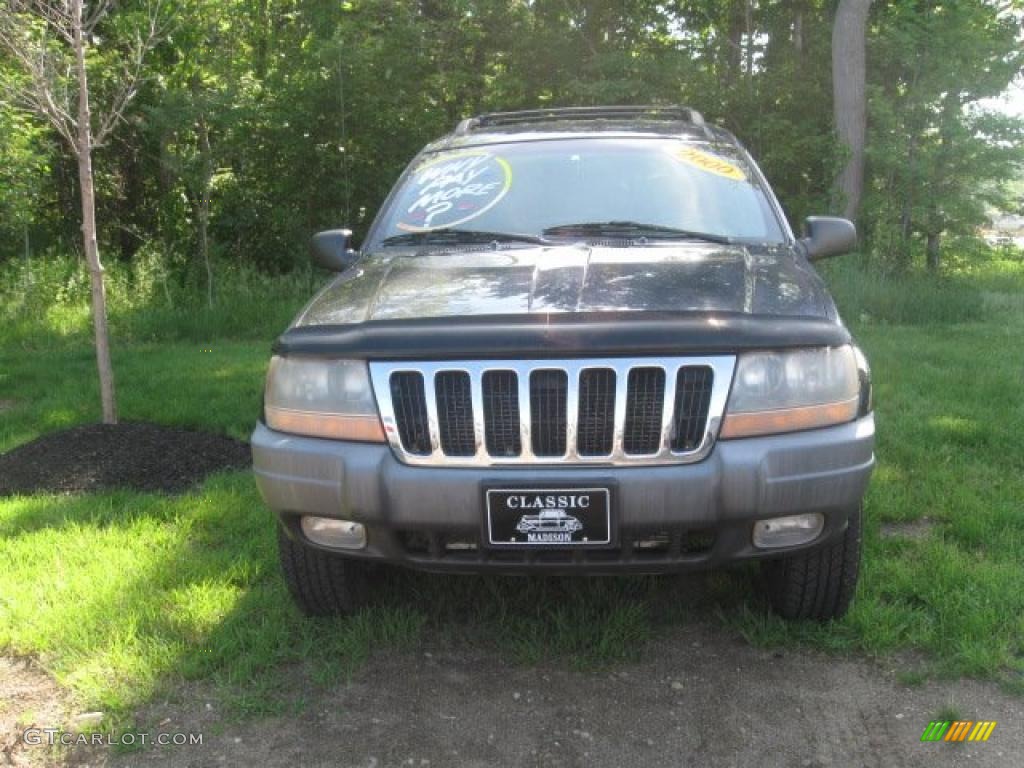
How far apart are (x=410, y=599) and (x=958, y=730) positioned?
1821 mm

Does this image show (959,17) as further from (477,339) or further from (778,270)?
(477,339)

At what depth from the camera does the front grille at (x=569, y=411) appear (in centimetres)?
255

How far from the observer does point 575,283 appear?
2.92m

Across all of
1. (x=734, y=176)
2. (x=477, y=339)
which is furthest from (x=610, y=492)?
(x=734, y=176)

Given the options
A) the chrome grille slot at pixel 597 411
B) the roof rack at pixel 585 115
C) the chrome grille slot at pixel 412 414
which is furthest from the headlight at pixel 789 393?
the roof rack at pixel 585 115

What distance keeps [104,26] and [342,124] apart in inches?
125

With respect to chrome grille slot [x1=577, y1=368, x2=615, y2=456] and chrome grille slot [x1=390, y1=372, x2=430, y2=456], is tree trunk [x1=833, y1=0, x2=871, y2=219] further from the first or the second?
chrome grille slot [x1=390, y1=372, x2=430, y2=456]

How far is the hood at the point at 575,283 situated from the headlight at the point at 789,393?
15 cm

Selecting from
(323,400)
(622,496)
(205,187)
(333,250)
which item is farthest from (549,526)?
(205,187)

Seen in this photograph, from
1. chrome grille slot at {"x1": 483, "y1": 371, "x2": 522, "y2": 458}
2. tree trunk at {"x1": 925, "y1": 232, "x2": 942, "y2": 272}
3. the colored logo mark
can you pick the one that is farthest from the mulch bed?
tree trunk at {"x1": 925, "y1": 232, "x2": 942, "y2": 272}

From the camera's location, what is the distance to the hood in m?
2.74

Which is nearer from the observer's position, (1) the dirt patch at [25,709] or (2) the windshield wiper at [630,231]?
(1) the dirt patch at [25,709]

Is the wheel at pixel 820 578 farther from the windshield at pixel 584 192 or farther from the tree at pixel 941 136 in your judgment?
the tree at pixel 941 136

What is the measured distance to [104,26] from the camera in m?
11.7
